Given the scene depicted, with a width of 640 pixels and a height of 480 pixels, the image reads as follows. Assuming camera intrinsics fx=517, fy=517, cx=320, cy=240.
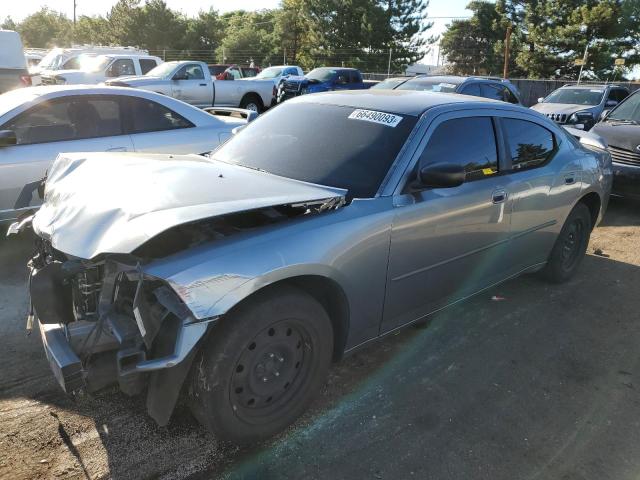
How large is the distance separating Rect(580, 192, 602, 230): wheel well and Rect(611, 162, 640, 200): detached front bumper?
282 cm

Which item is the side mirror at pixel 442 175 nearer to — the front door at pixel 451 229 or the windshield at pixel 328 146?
the front door at pixel 451 229

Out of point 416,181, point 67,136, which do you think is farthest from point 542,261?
point 67,136

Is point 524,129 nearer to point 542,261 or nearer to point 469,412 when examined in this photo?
point 542,261

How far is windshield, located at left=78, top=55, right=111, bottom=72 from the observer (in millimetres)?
15840

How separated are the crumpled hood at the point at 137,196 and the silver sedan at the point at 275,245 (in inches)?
0.5

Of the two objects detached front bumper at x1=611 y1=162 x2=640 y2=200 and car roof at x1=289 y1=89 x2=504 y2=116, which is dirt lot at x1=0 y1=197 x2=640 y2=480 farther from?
detached front bumper at x1=611 y1=162 x2=640 y2=200

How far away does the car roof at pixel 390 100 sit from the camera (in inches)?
135

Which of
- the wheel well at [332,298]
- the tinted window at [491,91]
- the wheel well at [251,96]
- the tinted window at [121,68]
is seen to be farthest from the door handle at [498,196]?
the tinted window at [121,68]

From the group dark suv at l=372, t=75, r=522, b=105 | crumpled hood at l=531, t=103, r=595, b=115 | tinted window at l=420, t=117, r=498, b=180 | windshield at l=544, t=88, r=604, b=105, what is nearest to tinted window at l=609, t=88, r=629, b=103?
windshield at l=544, t=88, r=604, b=105

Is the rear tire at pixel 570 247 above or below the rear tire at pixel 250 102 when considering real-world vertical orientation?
below

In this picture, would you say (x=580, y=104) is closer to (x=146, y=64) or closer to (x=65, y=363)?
(x=146, y=64)

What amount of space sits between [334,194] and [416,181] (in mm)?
626

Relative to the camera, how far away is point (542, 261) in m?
4.56

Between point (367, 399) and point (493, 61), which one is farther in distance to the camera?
point (493, 61)
